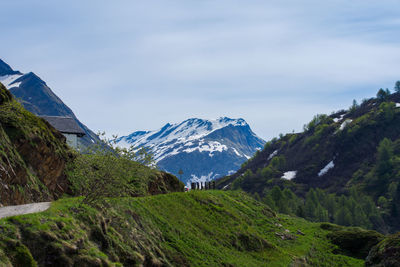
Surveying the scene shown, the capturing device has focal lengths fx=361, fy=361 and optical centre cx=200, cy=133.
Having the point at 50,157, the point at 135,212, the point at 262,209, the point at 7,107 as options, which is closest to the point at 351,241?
the point at 262,209

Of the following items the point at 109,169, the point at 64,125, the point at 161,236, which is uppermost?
the point at 64,125

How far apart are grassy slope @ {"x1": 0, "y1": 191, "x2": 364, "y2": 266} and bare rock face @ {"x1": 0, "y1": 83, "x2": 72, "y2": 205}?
4640 millimetres

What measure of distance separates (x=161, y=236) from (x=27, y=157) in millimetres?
13155

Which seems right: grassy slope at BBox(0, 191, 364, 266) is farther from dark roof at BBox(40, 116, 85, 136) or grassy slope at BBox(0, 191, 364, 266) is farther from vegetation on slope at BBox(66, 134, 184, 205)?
dark roof at BBox(40, 116, 85, 136)

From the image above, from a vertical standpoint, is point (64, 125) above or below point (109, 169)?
above

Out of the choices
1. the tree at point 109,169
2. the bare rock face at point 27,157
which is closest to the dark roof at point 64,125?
the bare rock face at point 27,157

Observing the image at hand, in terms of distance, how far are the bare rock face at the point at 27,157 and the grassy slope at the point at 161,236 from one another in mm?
4640

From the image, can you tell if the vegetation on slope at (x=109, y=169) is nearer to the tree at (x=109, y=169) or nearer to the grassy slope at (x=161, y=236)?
the tree at (x=109, y=169)

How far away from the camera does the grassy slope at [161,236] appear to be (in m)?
15.4

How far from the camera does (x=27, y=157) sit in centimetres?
3023

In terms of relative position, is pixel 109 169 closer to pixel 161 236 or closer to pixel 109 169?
pixel 109 169

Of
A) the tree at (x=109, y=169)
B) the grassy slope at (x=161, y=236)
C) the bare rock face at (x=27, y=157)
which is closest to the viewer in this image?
the grassy slope at (x=161, y=236)

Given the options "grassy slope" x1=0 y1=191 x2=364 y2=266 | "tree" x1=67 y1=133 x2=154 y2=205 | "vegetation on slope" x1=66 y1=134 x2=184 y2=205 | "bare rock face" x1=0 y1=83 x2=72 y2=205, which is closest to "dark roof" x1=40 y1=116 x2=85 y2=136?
"grassy slope" x1=0 y1=191 x2=364 y2=266

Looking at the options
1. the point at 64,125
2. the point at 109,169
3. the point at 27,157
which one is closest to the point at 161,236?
the point at 109,169
